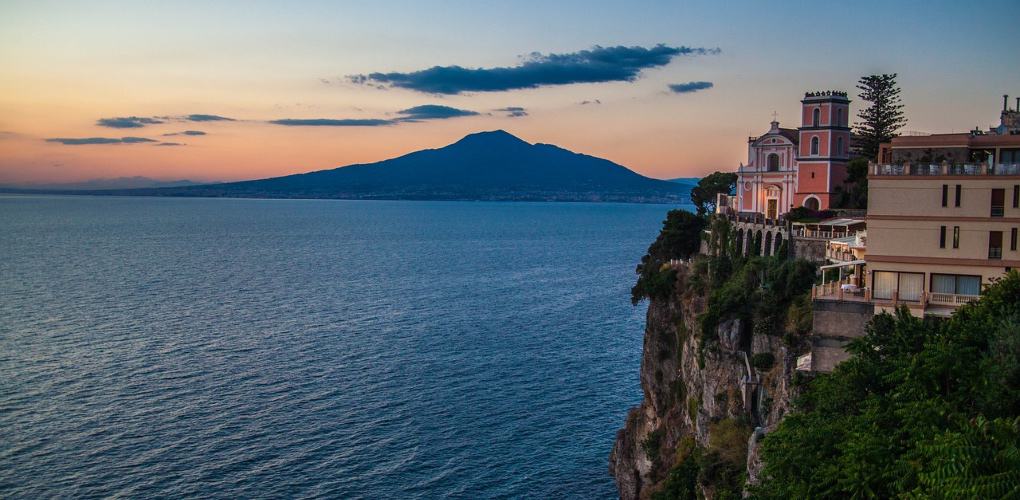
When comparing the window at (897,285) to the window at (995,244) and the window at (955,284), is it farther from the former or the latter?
the window at (995,244)

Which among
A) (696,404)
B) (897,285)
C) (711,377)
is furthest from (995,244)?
(696,404)

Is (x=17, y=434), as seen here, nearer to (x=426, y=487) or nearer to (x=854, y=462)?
(x=426, y=487)

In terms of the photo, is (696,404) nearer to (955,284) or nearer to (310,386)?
(955,284)

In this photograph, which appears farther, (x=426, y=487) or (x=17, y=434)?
(x=17, y=434)

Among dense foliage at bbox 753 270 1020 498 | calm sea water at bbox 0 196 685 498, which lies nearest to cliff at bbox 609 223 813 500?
calm sea water at bbox 0 196 685 498

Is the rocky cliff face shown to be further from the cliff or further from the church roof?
the church roof

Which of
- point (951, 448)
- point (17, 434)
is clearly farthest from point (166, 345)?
point (951, 448)
